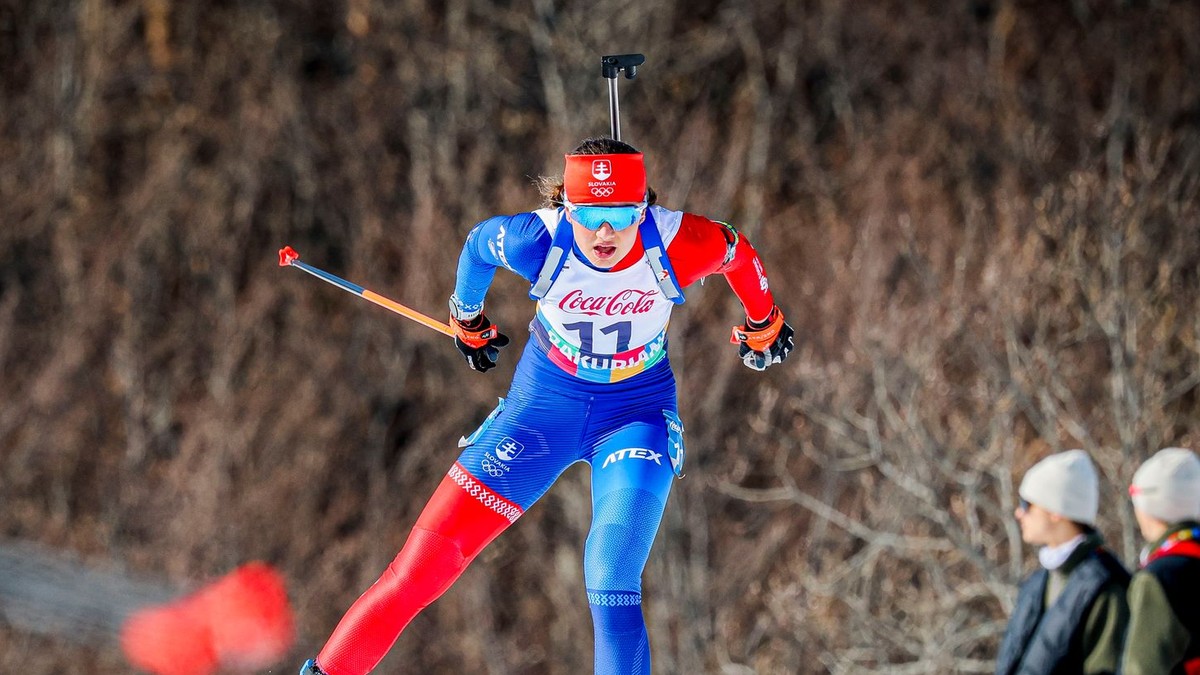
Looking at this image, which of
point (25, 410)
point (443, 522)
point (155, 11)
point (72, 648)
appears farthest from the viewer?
point (155, 11)

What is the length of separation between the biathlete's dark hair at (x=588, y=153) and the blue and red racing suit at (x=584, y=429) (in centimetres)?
7

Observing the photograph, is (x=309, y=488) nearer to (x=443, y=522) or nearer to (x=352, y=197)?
(x=352, y=197)

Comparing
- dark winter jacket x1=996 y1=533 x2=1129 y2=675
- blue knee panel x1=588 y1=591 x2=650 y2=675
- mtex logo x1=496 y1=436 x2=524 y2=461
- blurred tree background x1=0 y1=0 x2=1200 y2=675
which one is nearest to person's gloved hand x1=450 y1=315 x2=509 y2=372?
mtex logo x1=496 y1=436 x2=524 y2=461

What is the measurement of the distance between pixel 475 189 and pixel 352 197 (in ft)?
9.34

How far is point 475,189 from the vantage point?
21.2m

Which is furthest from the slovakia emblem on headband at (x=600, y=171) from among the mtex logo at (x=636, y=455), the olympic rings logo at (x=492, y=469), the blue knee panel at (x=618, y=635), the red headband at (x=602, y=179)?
the blue knee panel at (x=618, y=635)

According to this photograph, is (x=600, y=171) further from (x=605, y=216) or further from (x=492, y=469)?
(x=492, y=469)

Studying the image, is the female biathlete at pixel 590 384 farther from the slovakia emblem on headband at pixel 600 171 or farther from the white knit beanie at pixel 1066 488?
the white knit beanie at pixel 1066 488

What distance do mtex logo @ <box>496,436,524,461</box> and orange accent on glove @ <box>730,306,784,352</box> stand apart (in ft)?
2.48

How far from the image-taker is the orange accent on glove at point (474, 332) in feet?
19.3

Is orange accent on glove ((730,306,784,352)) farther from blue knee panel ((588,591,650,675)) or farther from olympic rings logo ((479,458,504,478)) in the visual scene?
blue knee panel ((588,591,650,675))

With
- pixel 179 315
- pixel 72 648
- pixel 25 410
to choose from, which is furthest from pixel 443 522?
pixel 179 315

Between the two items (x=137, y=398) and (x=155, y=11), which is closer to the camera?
(x=137, y=398)

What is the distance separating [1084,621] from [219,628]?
11.7 metres
